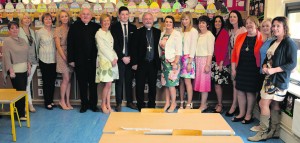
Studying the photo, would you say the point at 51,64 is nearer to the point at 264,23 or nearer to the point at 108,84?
the point at 108,84

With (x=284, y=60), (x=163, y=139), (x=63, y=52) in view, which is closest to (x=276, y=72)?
(x=284, y=60)

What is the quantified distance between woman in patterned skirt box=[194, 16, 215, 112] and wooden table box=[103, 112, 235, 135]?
2.10 metres

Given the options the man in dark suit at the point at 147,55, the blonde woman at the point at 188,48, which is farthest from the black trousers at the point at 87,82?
the blonde woman at the point at 188,48

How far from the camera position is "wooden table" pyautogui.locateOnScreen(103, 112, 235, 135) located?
7.55ft

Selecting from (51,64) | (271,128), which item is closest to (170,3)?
(51,64)

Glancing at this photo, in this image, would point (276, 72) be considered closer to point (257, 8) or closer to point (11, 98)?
point (257, 8)

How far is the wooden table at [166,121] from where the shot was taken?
2.30 m

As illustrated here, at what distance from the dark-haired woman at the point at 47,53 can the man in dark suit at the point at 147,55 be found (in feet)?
4.32

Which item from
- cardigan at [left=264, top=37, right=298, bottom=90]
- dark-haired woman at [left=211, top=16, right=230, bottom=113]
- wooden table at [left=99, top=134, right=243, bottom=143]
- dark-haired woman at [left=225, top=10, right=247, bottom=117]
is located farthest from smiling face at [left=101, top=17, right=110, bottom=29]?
wooden table at [left=99, top=134, right=243, bottom=143]

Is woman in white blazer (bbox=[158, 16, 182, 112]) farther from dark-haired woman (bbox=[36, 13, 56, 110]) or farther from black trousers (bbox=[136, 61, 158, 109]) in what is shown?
dark-haired woman (bbox=[36, 13, 56, 110])

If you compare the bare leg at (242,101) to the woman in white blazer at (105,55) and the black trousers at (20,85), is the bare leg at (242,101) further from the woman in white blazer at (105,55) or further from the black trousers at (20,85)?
the black trousers at (20,85)

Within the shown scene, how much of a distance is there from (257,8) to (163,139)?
3380 mm

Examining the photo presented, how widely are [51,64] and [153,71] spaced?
165 cm

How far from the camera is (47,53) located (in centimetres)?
477
